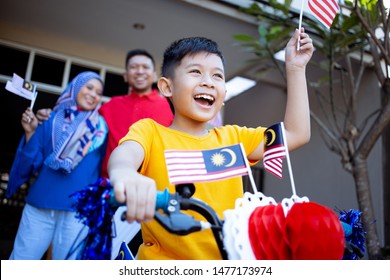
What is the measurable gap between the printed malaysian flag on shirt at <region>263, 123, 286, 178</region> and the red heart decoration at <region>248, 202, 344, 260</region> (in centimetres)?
26

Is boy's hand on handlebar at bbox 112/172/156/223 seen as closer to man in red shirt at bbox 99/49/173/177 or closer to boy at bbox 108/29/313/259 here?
boy at bbox 108/29/313/259

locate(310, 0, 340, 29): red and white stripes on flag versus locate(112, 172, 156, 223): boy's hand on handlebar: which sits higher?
locate(310, 0, 340, 29): red and white stripes on flag

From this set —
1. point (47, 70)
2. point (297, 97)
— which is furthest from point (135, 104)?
point (47, 70)

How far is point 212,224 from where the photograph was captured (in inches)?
32.3

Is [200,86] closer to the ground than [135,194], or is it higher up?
higher up

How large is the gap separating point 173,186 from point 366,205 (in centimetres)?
258

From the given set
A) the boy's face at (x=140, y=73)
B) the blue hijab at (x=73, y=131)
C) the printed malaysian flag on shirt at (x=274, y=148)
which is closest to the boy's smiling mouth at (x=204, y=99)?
the printed malaysian flag on shirt at (x=274, y=148)

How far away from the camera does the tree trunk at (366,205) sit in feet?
9.99

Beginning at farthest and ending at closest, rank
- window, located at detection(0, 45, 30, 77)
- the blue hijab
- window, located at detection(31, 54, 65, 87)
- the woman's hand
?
window, located at detection(31, 54, 65, 87), window, located at detection(0, 45, 30, 77), the woman's hand, the blue hijab

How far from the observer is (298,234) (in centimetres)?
74

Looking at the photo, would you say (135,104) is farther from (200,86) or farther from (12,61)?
(12,61)

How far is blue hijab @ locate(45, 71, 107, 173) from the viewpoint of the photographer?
2.55 metres

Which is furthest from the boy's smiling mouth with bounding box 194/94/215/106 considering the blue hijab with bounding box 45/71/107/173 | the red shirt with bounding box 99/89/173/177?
the blue hijab with bounding box 45/71/107/173
